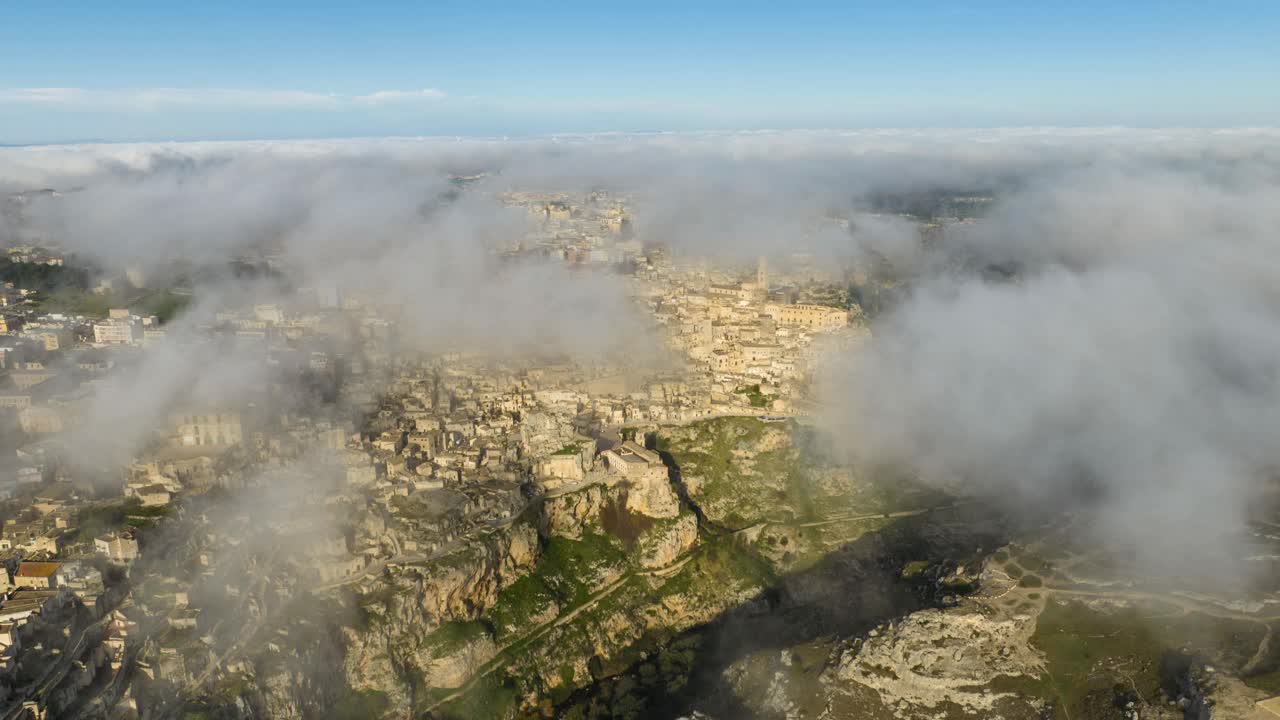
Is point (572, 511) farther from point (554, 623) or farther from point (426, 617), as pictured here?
point (426, 617)

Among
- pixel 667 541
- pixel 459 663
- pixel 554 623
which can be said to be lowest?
pixel 554 623

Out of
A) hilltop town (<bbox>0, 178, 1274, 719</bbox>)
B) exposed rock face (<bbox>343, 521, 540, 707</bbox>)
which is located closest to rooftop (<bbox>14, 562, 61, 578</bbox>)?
hilltop town (<bbox>0, 178, 1274, 719</bbox>)

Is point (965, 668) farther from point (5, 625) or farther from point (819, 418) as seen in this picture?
point (5, 625)

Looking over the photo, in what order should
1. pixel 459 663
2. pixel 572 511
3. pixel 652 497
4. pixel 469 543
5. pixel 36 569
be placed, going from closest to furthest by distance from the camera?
pixel 36 569 < pixel 459 663 < pixel 469 543 < pixel 572 511 < pixel 652 497

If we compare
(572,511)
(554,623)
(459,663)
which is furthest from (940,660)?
(572,511)

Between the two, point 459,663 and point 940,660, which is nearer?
point 940,660

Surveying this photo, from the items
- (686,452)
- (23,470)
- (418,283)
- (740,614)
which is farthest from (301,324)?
(740,614)

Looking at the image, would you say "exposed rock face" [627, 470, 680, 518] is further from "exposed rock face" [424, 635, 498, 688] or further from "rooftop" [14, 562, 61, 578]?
"rooftop" [14, 562, 61, 578]
